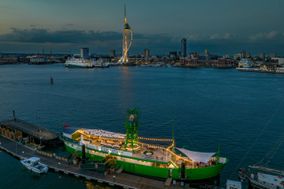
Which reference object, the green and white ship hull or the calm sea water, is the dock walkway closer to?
the calm sea water

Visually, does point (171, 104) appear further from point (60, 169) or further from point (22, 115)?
point (60, 169)

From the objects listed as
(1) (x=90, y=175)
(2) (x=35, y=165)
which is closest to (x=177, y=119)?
(1) (x=90, y=175)

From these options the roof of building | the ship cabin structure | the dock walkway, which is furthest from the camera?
the roof of building

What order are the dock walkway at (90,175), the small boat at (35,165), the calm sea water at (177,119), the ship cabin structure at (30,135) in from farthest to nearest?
the ship cabin structure at (30,135)
the calm sea water at (177,119)
the small boat at (35,165)
the dock walkway at (90,175)

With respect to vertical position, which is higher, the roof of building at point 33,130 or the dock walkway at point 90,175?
the roof of building at point 33,130

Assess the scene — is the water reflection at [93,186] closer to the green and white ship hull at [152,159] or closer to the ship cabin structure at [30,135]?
the green and white ship hull at [152,159]

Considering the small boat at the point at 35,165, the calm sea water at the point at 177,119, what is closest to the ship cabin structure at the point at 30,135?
the calm sea water at the point at 177,119

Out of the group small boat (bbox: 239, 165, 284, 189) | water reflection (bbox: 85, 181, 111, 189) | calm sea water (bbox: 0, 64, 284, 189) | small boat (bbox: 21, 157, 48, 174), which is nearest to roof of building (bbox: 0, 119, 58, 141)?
calm sea water (bbox: 0, 64, 284, 189)
